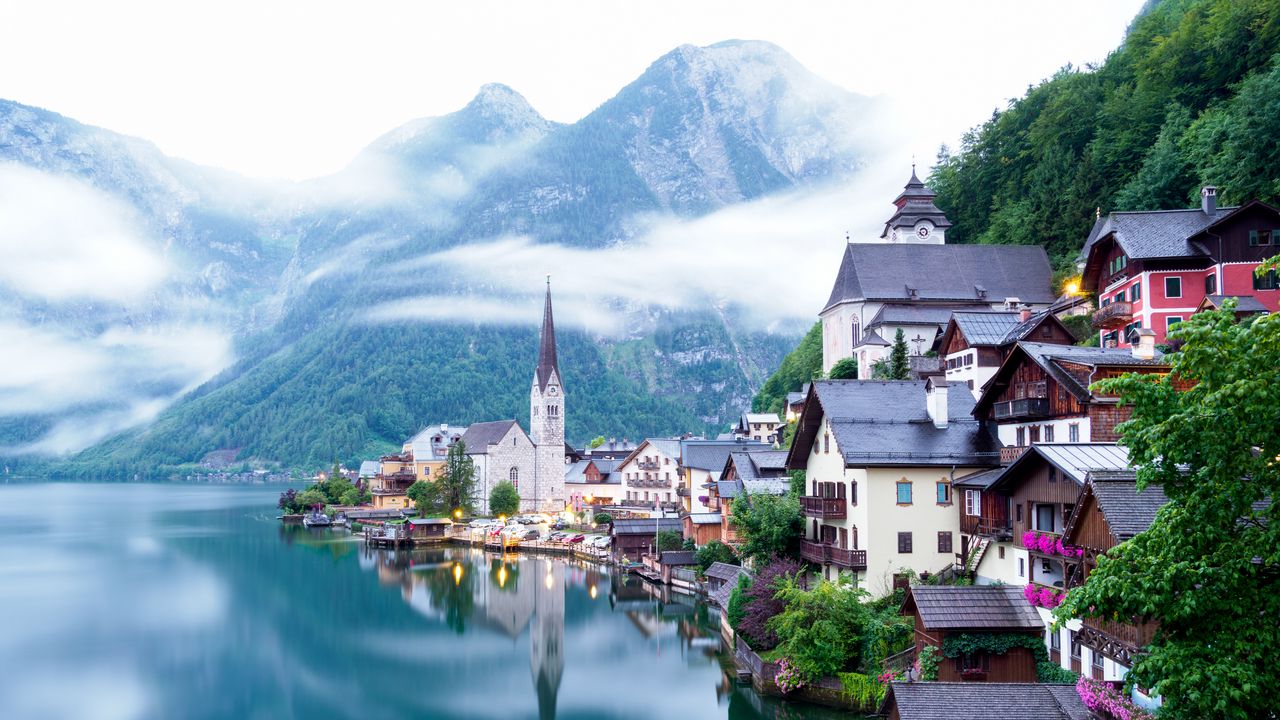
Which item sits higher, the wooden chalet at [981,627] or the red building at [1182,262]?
the red building at [1182,262]

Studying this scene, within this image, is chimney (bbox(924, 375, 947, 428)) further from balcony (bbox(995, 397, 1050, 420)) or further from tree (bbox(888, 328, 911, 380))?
tree (bbox(888, 328, 911, 380))

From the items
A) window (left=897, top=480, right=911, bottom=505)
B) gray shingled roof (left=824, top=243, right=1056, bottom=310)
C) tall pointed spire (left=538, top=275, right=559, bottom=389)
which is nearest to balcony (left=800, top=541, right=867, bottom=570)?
window (left=897, top=480, right=911, bottom=505)

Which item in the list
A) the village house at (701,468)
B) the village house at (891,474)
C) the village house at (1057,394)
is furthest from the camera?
the village house at (701,468)

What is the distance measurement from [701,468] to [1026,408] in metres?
35.2

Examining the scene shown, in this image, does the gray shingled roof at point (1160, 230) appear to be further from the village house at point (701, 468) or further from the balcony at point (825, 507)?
the village house at point (701, 468)

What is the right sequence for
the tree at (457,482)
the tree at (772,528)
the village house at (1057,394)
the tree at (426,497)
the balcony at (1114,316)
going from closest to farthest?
1. the village house at (1057,394)
2. the tree at (772,528)
3. the balcony at (1114,316)
4. the tree at (457,482)
5. the tree at (426,497)

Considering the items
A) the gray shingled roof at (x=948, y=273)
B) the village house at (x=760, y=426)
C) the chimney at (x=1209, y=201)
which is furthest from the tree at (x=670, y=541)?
the chimney at (x=1209, y=201)

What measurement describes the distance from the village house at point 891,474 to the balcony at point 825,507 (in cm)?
3

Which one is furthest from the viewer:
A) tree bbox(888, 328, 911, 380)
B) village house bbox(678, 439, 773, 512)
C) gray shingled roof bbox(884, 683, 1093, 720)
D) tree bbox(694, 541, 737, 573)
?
village house bbox(678, 439, 773, 512)

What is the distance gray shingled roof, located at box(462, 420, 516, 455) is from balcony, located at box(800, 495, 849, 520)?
66250mm

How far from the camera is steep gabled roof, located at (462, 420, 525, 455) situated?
99.4 meters

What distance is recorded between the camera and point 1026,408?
29.8m

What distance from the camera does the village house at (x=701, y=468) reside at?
202 feet

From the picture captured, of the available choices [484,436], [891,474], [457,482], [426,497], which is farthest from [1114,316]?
[484,436]
